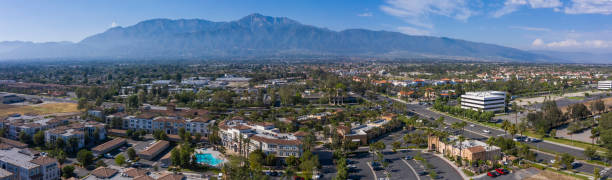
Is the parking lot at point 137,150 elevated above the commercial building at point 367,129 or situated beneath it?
situated beneath

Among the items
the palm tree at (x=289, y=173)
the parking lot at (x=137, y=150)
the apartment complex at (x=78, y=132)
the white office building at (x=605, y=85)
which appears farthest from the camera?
the white office building at (x=605, y=85)

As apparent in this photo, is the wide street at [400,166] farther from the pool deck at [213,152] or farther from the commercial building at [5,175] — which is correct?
the commercial building at [5,175]

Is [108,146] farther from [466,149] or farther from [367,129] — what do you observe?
[466,149]

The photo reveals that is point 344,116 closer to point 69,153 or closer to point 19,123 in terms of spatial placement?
point 69,153

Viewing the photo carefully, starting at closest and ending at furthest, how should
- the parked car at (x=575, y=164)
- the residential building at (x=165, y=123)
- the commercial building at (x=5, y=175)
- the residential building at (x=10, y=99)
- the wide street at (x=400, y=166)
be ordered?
the commercial building at (x=5, y=175) → the wide street at (x=400, y=166) → the parked car at (x=575, y=164) → the residential building at (x=165, y=123) → the residential building at (x=10, y=99)

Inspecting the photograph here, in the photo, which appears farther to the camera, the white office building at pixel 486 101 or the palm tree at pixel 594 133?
the white office building at pixel 486 101

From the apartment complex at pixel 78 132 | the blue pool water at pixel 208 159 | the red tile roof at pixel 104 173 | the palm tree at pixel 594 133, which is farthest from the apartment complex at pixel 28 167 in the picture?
the palm tree at pixel 594 133

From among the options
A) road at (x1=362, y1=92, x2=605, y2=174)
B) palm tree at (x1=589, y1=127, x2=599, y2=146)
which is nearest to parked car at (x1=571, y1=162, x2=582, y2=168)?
road at (x1=362, y1=92, x2=605, y2=174)
